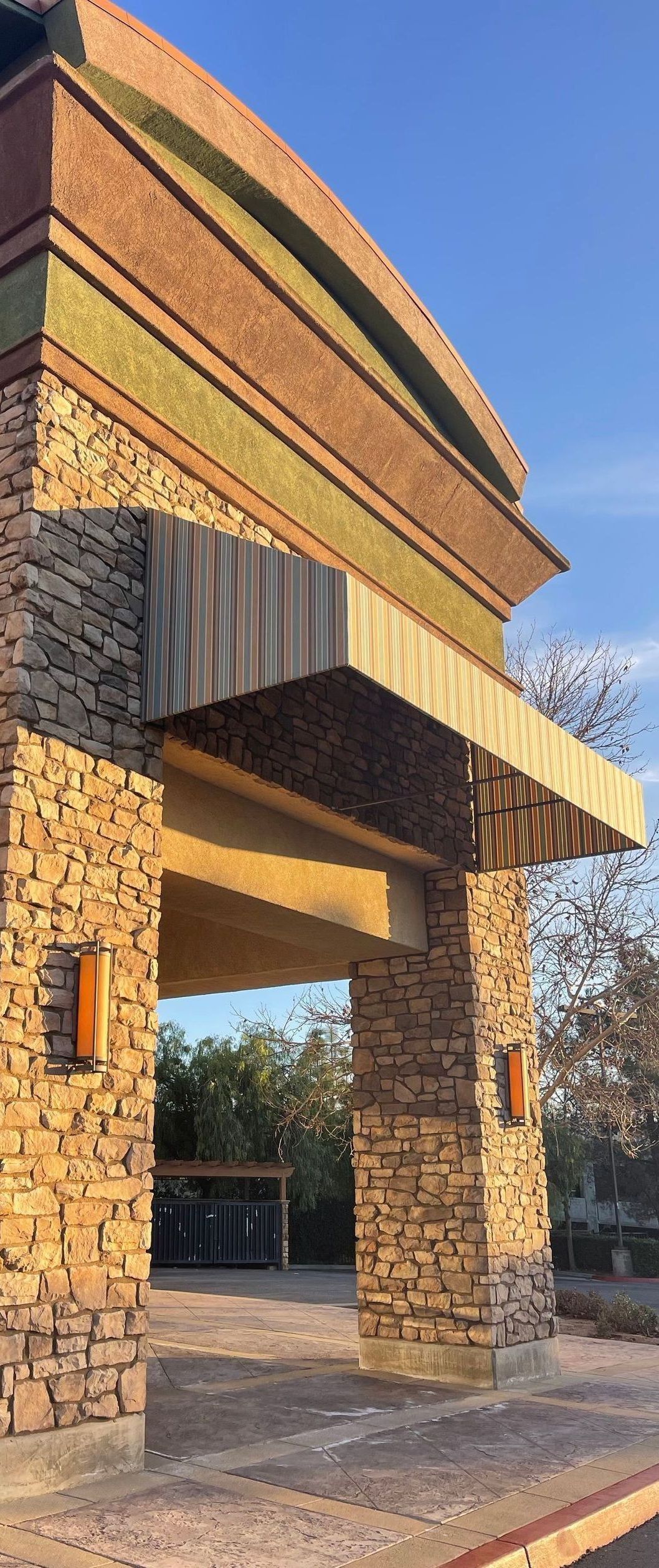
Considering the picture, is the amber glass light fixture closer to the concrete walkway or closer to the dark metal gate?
the concrete walkway

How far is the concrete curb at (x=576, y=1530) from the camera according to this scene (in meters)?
5.37

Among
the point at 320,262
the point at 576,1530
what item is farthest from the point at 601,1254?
the point at 320,262

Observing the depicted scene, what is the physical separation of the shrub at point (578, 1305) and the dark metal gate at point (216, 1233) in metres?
11.0

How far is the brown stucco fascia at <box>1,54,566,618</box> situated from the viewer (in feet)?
24.6

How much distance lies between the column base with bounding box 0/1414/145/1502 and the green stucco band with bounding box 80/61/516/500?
8.27 metres

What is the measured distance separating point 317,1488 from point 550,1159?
26.4 metres

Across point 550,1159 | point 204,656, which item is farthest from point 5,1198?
point 550,1159

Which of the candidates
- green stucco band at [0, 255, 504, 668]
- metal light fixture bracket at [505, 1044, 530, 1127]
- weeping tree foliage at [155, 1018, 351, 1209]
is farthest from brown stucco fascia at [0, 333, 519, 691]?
weeping tree foliage at [155, 1018, 351, 1209]

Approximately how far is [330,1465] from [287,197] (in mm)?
9306

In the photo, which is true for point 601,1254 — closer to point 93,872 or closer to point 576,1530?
point 576,1530

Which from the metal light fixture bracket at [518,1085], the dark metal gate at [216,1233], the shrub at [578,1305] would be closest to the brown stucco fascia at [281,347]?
the metal light fixture bracket at [518,1085]

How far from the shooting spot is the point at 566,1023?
16.7 m

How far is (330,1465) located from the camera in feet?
23.0

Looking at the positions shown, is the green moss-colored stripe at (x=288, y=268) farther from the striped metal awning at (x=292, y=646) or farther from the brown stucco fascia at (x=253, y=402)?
the striped metal awning at (x=292, y=646)
